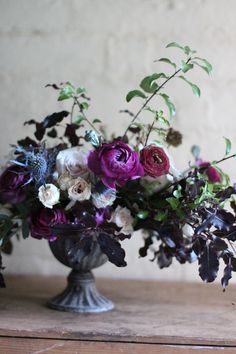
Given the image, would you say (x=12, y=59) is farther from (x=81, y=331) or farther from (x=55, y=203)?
(x=81, y=331)

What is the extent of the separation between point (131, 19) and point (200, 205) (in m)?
0.74

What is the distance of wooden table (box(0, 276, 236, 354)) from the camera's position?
93 cm

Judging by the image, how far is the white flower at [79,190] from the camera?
100cm

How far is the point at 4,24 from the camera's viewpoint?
1.53 m

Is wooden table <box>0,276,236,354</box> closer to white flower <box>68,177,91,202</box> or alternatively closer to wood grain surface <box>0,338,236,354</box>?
wood grain surface <box>0,338,236,354</box>

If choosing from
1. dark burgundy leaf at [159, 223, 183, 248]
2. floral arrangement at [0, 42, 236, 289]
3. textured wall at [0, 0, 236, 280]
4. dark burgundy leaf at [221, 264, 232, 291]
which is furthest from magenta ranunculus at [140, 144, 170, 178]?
textured wall at [0, 0, 236, 280]

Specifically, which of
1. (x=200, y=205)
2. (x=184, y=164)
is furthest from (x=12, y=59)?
(x=200, y=205)

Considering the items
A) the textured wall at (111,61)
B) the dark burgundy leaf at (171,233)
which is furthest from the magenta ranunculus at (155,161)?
the textured wall at (111,61)

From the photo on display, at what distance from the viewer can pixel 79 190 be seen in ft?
3.32

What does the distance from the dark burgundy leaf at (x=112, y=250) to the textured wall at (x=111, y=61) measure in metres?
0.53

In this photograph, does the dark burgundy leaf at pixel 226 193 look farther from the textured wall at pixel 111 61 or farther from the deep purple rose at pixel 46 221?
the textured wall at pixel 111 61

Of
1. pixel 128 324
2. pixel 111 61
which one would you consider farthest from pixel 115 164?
pixel 111 61

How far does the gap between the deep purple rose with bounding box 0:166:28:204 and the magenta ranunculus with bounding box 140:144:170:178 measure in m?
0.24

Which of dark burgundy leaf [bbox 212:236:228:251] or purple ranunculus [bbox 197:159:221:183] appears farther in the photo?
purple ranunculus [bbox 197:159:221:183]
